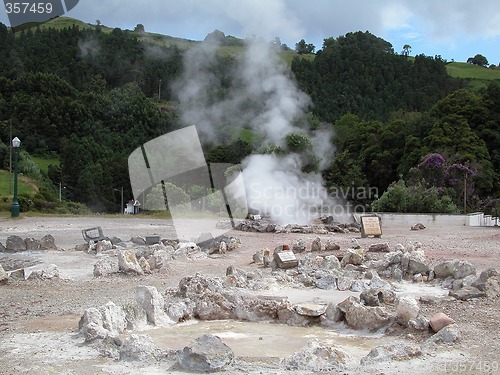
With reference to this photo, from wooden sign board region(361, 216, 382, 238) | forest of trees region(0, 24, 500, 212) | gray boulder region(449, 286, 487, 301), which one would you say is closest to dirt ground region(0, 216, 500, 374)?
gray boulder region(449, 286, 487, 301)

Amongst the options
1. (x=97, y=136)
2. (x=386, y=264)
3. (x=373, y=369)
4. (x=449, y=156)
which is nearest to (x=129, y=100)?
(x=97, y=136)

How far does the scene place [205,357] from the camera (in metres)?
5.73

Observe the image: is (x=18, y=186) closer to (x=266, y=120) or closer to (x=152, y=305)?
(x=266, y=120)

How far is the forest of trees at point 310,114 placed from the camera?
3650 centimetres

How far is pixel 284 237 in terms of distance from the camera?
1894cm

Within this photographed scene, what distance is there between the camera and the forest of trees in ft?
120

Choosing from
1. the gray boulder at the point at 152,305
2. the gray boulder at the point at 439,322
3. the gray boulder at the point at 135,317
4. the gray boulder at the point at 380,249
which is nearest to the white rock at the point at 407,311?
the gray boulder at the point at 439,322

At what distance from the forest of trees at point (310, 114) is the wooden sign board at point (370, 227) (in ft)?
25.1

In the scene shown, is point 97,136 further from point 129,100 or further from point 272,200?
point 272,200

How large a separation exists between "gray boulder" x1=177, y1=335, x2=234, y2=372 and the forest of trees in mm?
21267

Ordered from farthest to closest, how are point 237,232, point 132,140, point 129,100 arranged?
point 129,100 < point 132,140 < point 237,232

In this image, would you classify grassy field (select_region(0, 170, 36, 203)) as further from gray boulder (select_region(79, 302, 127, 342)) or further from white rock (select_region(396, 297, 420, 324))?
white rock (select_region(396, 297, 420, 324))

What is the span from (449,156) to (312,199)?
1167 centimetres

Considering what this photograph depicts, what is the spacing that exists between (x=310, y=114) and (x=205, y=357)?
101ft
